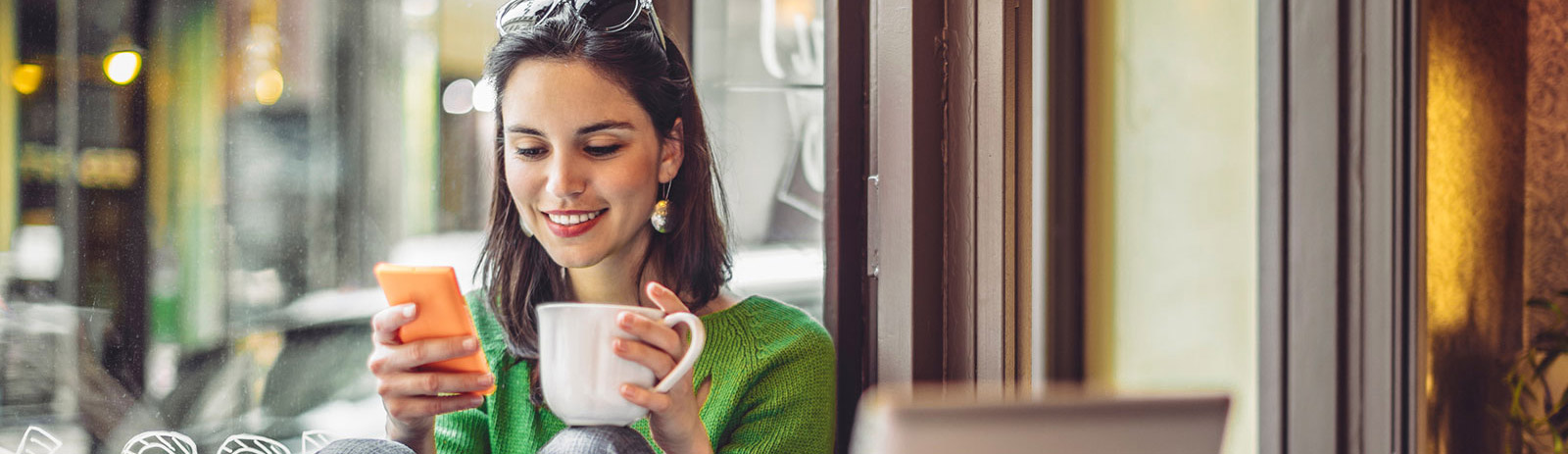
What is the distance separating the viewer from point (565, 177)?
3.84ft

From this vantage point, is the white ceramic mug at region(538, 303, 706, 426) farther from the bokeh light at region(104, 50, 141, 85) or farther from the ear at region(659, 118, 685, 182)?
the bokeh light at region(104, 50, 141, 85)

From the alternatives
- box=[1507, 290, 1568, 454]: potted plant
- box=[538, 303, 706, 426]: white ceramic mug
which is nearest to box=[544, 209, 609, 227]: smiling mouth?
box=[538, 303, 706, 426]: white ceramic mug

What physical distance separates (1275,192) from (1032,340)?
32 cm

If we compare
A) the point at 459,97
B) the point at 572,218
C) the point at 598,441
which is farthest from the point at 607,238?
the point at 598,441

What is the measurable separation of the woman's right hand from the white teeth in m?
0.20

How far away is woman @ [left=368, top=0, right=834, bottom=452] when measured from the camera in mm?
1173

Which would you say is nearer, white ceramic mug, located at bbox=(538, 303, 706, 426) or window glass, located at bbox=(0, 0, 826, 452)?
white ceramic mug, located at bbox=(538, 303, 706, 426)

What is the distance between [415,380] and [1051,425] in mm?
762

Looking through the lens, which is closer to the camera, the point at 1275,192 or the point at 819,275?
the point at 1275,192

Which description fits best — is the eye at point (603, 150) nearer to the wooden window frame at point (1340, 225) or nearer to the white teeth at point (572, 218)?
the white teeth at point (572, 218)

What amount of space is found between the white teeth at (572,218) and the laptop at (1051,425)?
68cm

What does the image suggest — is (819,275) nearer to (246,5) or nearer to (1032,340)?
→ (1032,340)

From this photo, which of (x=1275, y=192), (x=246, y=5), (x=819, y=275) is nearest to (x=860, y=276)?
(x=819, y=275)

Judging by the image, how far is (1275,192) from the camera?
1.00 m
